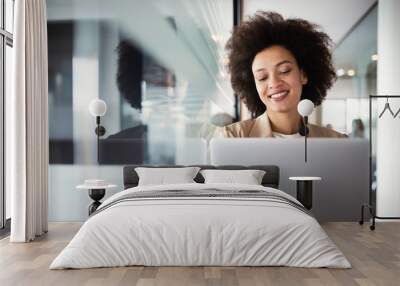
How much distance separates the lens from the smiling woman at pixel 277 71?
7184 millimetres

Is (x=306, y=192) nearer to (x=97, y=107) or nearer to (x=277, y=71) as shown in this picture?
(x=277, y=71)

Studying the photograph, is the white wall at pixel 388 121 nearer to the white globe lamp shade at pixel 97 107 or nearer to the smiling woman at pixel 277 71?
Answer: the smiling woman at pixel 277 71

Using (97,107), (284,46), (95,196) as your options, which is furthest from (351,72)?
(95,196)

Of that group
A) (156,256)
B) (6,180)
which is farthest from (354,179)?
(6,180)

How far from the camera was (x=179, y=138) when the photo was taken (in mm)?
7289

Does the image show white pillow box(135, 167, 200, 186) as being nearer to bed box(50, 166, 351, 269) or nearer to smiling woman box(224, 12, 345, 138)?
smiling woman box(224, 12, 345, 138)

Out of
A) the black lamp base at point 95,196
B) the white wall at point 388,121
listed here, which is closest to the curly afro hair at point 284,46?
the white wall at point 388,121

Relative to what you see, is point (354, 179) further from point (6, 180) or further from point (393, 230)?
point (6, 180)

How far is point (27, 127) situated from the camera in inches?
230

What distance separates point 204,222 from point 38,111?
8.10 ft

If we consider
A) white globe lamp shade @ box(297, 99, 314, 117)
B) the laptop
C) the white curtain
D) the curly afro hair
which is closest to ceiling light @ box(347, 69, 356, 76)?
the curly afro hair

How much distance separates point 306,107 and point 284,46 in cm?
78

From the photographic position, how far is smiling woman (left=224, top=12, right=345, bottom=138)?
718 centimetres

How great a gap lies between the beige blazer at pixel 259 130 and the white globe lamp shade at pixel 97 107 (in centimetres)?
144
